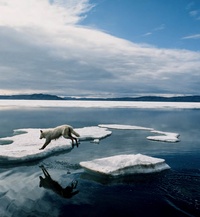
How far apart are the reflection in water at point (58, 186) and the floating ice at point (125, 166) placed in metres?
1.24

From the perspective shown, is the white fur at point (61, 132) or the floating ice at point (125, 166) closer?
the floating ice at point (125, 166)

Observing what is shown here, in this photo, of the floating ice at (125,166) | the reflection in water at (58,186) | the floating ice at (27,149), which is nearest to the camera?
the reflection in water at (58,186)

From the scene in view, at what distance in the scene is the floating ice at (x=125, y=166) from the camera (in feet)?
34.3

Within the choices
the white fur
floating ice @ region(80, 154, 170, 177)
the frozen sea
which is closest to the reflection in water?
the frozen sea

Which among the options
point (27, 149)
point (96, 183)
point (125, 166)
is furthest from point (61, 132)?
point (96, 183)

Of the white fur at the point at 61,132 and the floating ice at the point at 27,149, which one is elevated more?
the white fur at the point at 61,132

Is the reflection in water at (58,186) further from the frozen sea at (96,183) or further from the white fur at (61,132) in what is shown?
the white fur at (61,132)

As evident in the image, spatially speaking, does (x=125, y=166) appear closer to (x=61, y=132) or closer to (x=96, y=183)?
(x=96, y=183)

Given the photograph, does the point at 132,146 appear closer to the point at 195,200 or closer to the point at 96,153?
the point at 96,153

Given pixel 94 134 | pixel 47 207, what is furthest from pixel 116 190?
pixel 94 134

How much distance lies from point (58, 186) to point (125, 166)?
2717 mm

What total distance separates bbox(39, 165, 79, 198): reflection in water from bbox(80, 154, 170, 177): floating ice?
4.08 feet

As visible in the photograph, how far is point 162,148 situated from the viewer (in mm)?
16109

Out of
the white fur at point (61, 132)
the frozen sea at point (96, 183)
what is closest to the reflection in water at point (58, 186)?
the frozen sea at point (96, 183)
